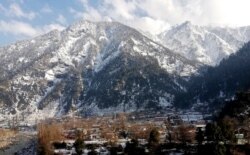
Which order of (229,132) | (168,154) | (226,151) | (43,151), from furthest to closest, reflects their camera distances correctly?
(43,151) → (168,154) → (229,132) → (226,151)

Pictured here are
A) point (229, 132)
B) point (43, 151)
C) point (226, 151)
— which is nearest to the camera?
point (226, 151)

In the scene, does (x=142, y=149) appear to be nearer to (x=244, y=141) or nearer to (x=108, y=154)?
(x=108, y=154)

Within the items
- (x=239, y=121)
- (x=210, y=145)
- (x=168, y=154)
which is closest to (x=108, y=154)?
(x=168, y=154)

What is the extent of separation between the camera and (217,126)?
548 ft

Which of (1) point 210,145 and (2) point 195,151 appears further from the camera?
(2) point 195,151

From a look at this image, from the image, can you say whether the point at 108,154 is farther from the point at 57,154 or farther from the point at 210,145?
the point at 210,145

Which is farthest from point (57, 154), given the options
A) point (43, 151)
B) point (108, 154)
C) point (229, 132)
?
point (229, 132)

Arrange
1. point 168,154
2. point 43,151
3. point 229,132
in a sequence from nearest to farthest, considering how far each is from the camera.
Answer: point 229,132 < point 168,154 < point 43,151

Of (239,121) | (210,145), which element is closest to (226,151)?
(210,145)

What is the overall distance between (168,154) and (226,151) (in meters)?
29.6

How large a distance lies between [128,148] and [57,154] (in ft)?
105

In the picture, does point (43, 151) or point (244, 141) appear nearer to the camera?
point (244, 141)

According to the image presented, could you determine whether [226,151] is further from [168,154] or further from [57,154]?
[57,154]

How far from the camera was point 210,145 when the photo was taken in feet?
521
